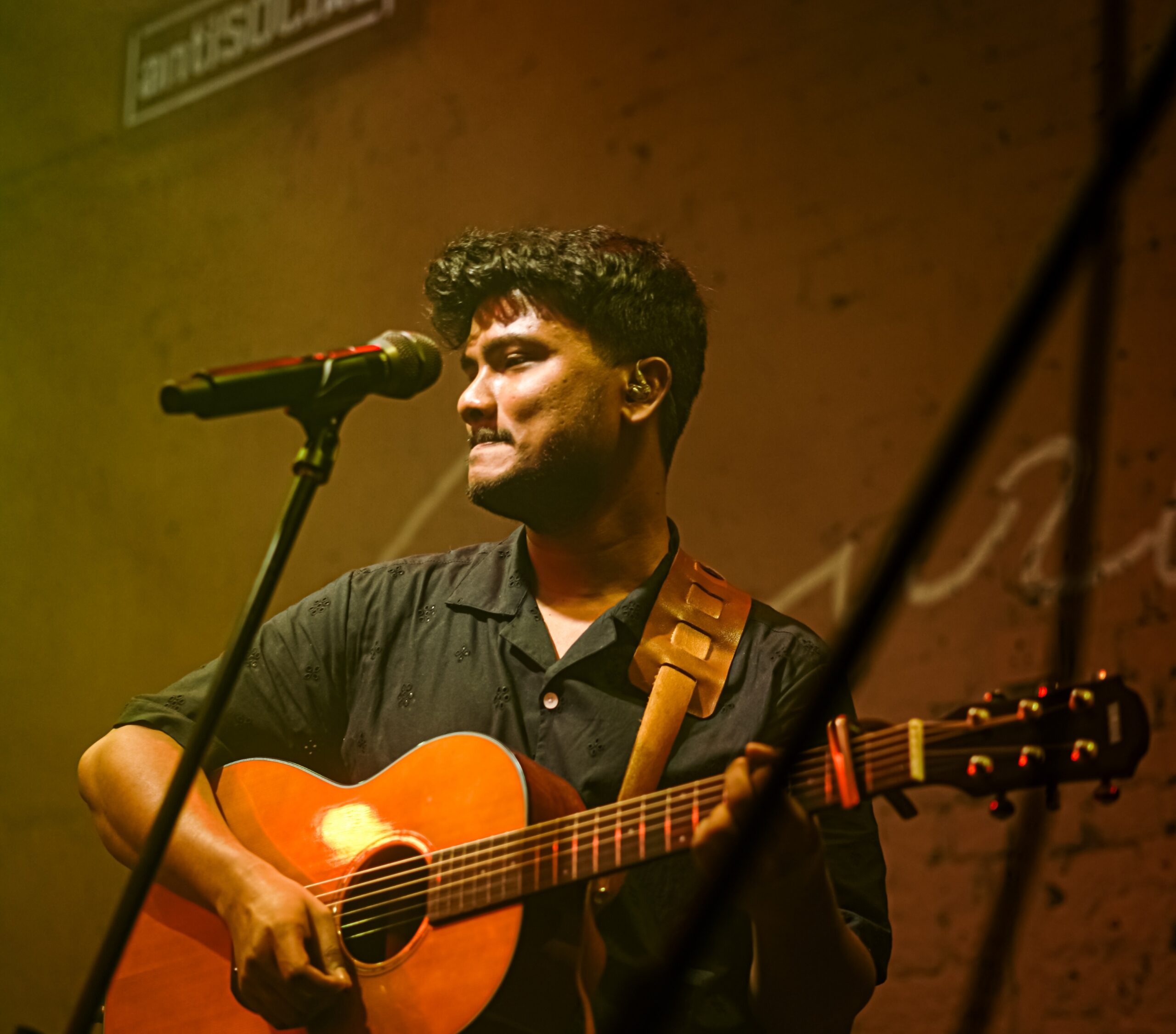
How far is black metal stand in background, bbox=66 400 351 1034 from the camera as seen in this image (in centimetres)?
119

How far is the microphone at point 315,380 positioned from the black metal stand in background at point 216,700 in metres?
0.02

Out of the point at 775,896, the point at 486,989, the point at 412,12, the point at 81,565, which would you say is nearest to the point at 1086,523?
the point at 775,896

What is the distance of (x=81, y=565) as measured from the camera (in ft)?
10.7

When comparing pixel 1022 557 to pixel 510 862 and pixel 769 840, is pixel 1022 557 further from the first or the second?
pixel 510 862

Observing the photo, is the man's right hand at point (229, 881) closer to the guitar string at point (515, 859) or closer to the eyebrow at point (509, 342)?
the guitar string at point (515, 859)

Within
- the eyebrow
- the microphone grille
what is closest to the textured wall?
the eyebrow

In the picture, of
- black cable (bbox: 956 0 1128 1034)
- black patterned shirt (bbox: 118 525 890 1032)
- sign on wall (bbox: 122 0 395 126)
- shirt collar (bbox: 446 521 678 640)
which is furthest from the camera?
sign on wall (bbox: 122 0 395 126)

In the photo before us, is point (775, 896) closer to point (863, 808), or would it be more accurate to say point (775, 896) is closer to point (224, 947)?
point (863, 808)

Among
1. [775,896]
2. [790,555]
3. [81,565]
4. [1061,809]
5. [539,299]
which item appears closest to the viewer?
[775,896]

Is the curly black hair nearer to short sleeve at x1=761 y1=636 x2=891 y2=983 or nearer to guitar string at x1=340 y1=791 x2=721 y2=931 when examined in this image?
short sleeve at x1=761 y1=636 x2=891 y2=983

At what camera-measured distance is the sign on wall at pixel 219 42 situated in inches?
128

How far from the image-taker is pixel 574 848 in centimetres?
148

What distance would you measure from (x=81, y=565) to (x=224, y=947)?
1.92 metres

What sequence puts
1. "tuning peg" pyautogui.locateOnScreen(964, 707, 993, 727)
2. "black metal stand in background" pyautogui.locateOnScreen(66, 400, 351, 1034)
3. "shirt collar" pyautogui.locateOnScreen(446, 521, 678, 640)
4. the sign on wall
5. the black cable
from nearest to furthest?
"black metal stand in background" pyautogui.locateOnScreen(66, 400, 351, 1034)
"tuning peg" pyautogui.locateOnScreen(964, 707, 993, 727)
"shirt collar" pyautogui.locateOnScreen(446, 521, 678, 640)
the black cable
the sign on wall
